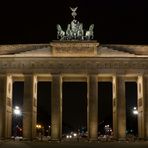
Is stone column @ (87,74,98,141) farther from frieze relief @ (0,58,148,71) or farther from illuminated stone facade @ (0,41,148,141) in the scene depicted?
frieze relief @ (0,58,148,71)

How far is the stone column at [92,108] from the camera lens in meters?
80.6

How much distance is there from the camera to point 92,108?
81.3 meters

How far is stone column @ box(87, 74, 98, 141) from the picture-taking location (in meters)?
80.6

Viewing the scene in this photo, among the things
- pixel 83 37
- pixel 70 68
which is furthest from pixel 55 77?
pixel 83 37

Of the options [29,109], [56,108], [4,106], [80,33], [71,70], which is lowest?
[29,109]

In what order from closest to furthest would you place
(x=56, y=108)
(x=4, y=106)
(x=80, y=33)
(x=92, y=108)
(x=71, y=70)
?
(x=92, y=108) < (x=56, y=108) < (x=71, y=70) < (x=4, y=106) < (x=80, y=33)

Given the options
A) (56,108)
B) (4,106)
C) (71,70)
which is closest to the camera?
(56,108)

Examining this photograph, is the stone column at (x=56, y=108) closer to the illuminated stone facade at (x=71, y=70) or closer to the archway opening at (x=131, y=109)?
the illuminated stone facade at (x=71, y=70)

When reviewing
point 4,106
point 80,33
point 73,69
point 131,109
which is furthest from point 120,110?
point 131,109

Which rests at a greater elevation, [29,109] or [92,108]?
[92,108]

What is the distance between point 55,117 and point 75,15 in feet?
56.3

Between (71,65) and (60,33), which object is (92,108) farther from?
(60,33)

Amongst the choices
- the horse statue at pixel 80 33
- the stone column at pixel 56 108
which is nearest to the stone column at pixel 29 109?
the stone column at pixel 56 108

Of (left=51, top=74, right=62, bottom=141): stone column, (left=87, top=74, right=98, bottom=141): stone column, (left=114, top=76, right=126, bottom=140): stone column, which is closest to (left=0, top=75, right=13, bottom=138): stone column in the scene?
(left=51, top=74, right=62, bottom=141): stone column
